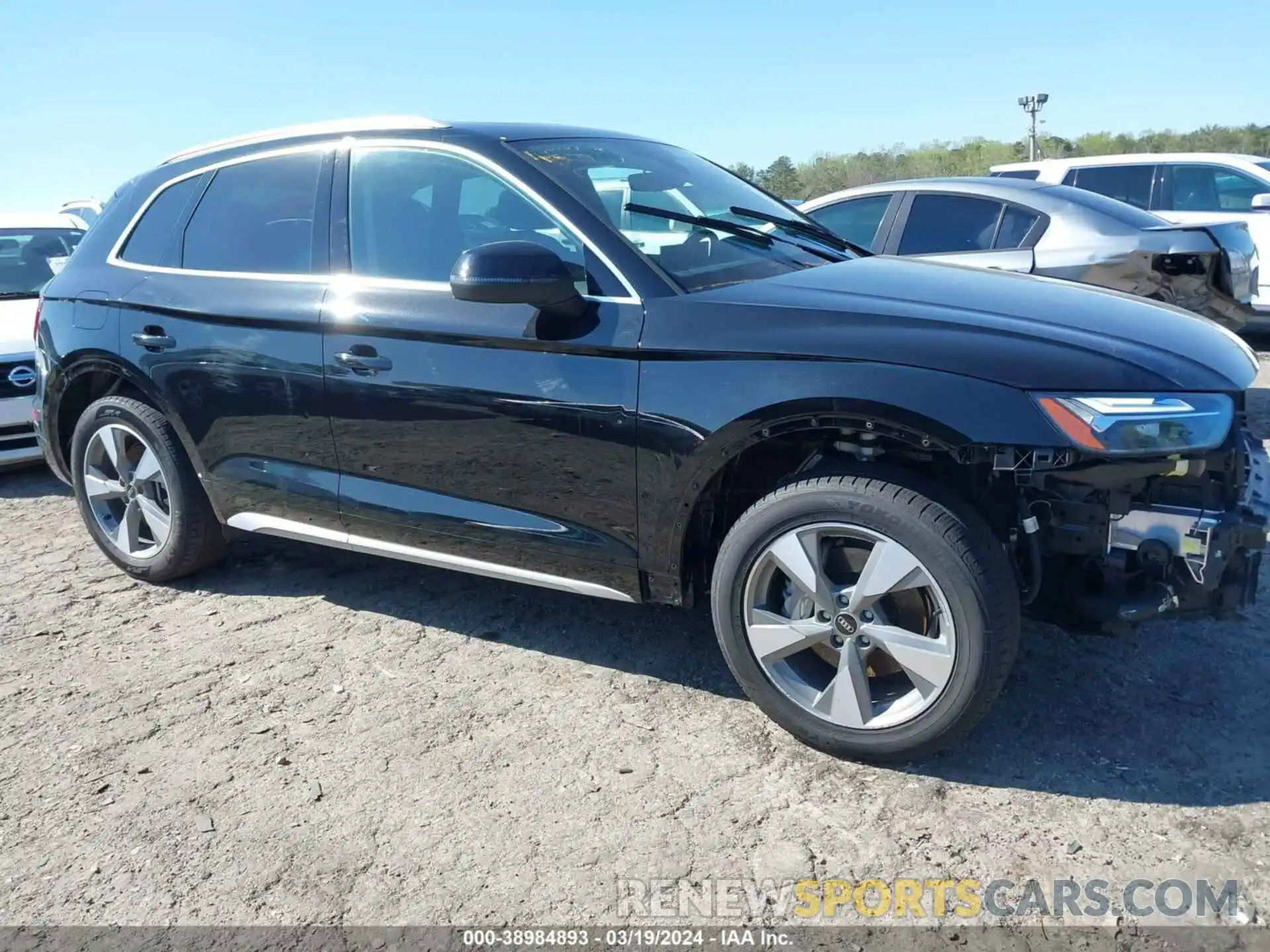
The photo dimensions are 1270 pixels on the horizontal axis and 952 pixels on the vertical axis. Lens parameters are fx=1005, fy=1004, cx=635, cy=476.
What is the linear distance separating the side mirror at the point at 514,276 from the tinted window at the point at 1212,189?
8.03 meters

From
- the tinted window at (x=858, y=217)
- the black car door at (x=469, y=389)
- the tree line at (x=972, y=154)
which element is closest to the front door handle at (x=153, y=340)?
the black car door at (x=469, y=389)

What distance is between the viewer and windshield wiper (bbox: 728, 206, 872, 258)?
144 inches

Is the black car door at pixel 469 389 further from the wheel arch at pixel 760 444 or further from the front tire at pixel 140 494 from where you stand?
the front tire at pixel 140 494

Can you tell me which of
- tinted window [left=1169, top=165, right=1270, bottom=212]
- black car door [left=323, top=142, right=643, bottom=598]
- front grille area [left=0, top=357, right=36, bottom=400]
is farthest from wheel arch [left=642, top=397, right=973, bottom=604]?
tinted window [left=1169, top=165, right=1270, bottom=212]

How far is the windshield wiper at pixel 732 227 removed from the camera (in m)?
3.28

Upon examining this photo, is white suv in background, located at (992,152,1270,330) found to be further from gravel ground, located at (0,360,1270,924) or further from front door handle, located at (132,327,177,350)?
front door handle, located at (132,327,177,350)

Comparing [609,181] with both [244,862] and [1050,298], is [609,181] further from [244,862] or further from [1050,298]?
[244,862]

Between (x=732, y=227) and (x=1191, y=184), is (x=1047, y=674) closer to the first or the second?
(x=732, y=227)

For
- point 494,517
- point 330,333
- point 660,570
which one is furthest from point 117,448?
A: point 660,570

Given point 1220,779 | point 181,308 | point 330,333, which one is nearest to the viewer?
point 1220,779

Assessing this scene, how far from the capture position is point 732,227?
11.2 feet

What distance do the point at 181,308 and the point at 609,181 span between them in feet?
5.81

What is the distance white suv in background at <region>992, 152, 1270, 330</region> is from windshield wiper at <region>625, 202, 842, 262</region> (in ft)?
19.8

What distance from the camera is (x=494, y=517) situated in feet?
10.7
